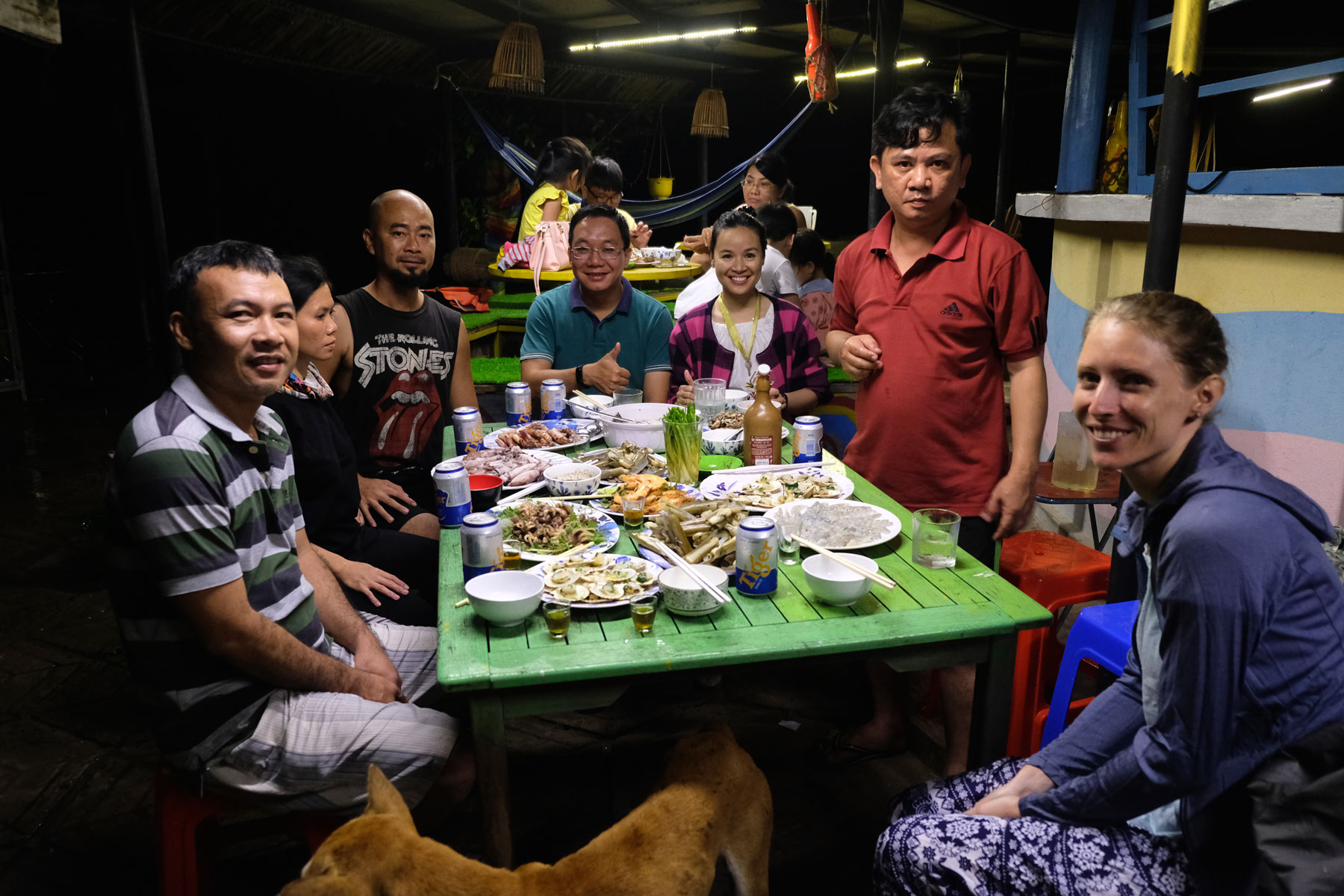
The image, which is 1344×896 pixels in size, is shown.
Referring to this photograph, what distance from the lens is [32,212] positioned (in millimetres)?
9281

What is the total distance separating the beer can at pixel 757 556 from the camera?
7.01 feet

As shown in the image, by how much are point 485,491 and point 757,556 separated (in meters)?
1.08

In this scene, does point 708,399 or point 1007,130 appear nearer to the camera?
point 708,399

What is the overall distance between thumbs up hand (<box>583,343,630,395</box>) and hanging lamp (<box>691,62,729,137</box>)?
8.71 metres

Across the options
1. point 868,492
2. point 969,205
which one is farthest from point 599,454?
point 969,205

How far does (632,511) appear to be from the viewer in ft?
8.48

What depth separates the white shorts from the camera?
6.76ft

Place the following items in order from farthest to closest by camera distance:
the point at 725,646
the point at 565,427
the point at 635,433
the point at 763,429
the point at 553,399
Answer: the point at 553,399
the point at 565,427
the point at 635,433
the point at 763,429
the point at 725,646

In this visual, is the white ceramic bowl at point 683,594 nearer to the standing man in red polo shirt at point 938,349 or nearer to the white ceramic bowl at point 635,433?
the white ceramic bowl at point 635,433

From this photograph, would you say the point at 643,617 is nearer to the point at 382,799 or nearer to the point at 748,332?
the point at 382,799

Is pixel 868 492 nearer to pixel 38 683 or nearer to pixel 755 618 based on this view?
pixel 755 618

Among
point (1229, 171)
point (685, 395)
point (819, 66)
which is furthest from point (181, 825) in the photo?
point (819, 66)

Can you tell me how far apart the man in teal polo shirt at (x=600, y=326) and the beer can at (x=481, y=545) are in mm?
2018

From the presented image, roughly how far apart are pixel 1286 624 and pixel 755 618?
1030 millimetres
